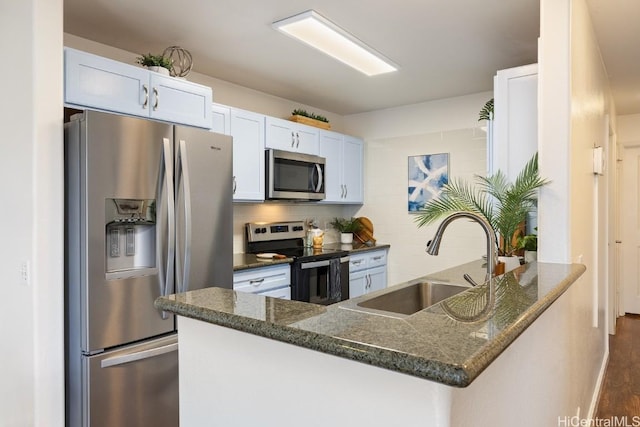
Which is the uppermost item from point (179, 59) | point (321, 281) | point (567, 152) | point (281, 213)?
point (179, 59)

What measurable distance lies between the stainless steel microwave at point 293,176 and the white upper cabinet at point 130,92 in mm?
970

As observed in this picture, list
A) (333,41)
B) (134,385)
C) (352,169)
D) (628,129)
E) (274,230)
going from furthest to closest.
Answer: (628,129), (352,169), (274,230), (333,41), (134,385)

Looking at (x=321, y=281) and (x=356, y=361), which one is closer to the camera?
(x=356, y=361)

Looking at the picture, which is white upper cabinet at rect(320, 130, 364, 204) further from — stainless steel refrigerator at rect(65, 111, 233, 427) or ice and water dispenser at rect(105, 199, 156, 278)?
ice and water dispenser at rect(105, 199, 156, 278)

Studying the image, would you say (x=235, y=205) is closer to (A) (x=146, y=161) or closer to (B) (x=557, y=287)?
(A) (x=146, y=161)

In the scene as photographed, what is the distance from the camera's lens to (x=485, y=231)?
5.77ft

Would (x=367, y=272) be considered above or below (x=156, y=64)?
below

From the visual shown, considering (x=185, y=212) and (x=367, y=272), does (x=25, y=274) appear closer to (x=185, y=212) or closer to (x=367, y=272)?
(x=185, y=212)

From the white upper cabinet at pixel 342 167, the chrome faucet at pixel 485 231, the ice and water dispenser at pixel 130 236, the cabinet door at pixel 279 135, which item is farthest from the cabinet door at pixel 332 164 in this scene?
the chrome faucet at pixel 485 231

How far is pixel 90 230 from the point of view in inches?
77.8

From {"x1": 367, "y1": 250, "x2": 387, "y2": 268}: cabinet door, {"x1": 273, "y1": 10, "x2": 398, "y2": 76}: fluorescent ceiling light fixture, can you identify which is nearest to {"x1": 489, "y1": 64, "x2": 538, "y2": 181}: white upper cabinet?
{"x1": 273, "y1": 10, "x2": 398, "y2": 76}: fluorescent ceiling light fixture

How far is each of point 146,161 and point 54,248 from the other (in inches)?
22.9

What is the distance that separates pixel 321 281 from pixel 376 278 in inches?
40.8

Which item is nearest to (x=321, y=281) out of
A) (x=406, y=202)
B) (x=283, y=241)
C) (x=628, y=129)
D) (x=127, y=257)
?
(x=283, y=241)
